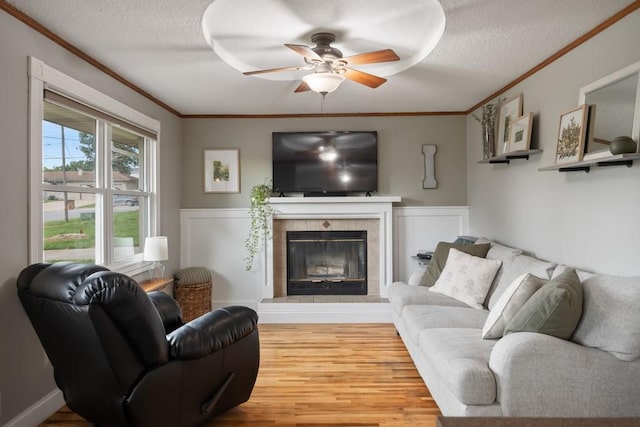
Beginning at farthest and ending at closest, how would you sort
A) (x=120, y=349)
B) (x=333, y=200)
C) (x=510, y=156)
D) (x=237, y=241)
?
(x=237, y=241) → (x=333, y=200) → (x=510, y=156) → (x=120, y=349)

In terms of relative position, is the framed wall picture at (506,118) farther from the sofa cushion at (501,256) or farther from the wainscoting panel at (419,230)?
the wainscoting panel at (419,230)

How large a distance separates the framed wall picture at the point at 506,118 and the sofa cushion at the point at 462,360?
1.95m

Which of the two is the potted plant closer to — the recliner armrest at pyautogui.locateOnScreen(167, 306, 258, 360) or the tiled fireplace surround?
the tiled fireplace surround

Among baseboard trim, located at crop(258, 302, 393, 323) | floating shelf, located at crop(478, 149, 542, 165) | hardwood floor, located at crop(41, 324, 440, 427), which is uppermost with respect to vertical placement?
floating shelf, located at crop(478, 149, 542, 165)

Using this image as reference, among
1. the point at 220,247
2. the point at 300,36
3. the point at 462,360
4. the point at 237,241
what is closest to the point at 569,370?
the point at 462,360

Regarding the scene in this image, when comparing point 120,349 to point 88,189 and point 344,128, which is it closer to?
point 88,189

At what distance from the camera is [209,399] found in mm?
2301

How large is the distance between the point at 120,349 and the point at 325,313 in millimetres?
2904

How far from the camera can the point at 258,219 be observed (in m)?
4.94

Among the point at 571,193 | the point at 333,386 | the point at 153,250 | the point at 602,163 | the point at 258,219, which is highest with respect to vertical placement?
the point at 602,163

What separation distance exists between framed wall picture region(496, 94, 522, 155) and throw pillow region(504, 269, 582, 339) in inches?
74.0

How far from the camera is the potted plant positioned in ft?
15.9

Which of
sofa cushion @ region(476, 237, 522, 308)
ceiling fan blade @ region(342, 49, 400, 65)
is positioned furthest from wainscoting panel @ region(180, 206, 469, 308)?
ceiling fan blade @ region(342, 49, 400, 65)

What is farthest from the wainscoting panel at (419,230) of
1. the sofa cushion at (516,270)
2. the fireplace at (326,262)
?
the sofa cushion at (516,270)
